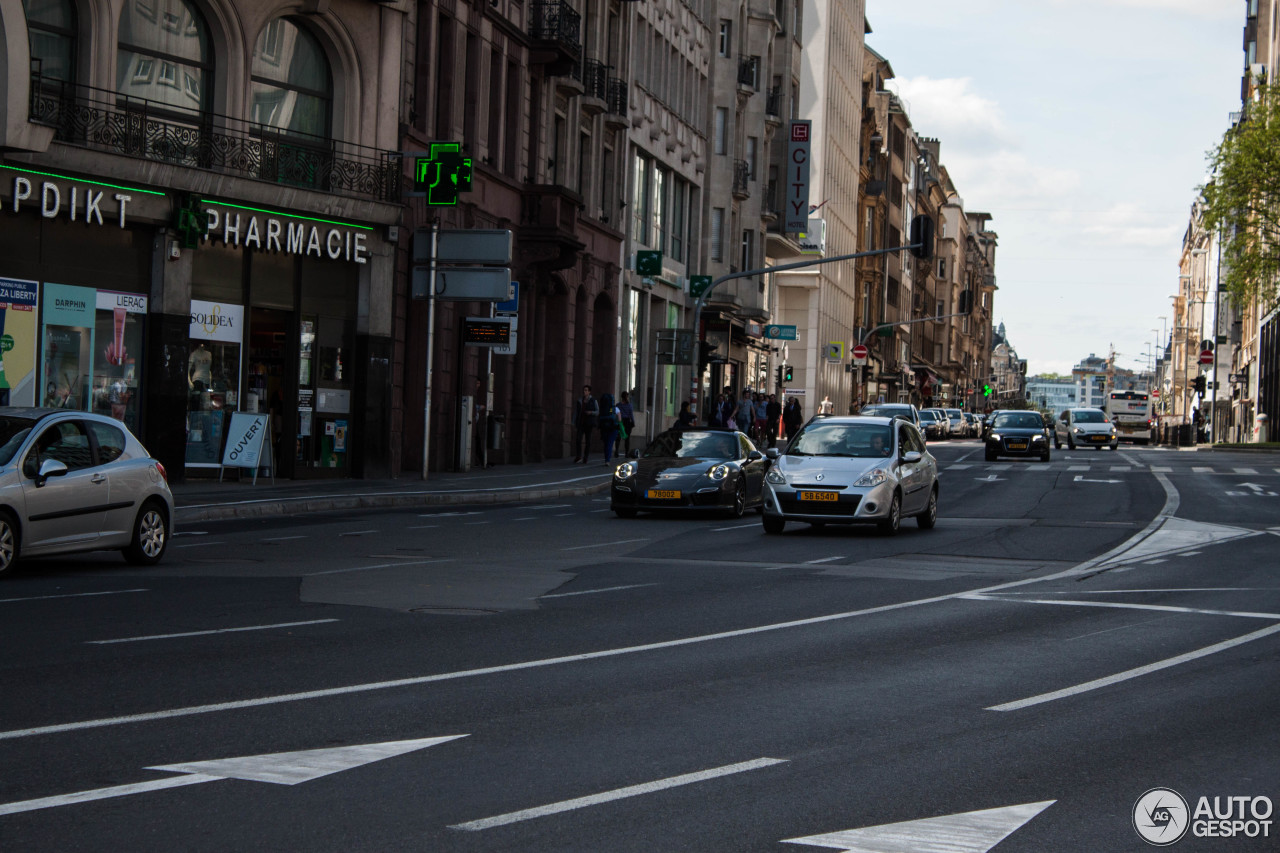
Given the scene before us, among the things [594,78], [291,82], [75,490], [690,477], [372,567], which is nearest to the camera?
[75,490]

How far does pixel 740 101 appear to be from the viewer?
61.3 meters

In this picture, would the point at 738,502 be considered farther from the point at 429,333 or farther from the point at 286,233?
the point at 286,233

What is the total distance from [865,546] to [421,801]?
46.8 feet

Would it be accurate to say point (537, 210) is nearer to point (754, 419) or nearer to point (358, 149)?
point (358, 149)

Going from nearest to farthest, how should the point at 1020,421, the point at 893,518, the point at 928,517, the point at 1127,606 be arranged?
the point at 1127,606 < the point at 893,518 < the point at 928,517 < the point at 1020,421

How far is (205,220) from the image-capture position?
85.6 feet

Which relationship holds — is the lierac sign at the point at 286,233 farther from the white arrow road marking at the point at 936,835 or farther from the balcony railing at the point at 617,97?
the white arrow road marking at the point at 936,835

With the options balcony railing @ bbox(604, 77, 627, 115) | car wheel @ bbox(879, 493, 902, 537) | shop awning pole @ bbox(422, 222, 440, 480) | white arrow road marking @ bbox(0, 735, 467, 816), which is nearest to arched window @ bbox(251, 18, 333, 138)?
shop awning pole @ bbox(422, 222, 440, 480)

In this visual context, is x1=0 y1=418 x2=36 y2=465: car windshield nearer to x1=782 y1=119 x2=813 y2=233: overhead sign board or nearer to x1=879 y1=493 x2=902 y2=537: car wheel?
x1=879 y1=493 x2=902 y2=537: car wheel

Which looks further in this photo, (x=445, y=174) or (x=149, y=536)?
(x=445, y=174)

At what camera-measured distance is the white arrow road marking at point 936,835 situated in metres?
5.60

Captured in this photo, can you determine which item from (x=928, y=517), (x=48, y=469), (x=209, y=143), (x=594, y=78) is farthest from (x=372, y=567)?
(x=594, y=78)

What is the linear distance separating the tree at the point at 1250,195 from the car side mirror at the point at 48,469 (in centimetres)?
5391

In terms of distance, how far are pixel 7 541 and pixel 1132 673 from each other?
363 inches
